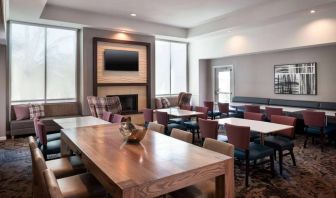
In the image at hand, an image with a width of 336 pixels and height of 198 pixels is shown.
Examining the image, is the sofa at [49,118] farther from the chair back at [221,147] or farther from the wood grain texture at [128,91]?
the chair back at [221,147]

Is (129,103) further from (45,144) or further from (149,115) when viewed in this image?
(45,144)

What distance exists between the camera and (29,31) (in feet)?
21.4

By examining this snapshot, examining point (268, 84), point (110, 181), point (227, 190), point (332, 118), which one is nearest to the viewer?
point (110, 181)

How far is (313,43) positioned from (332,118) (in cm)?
187

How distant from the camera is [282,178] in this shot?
3455mm

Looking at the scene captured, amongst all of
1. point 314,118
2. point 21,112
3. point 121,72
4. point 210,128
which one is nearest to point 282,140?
point 210,128

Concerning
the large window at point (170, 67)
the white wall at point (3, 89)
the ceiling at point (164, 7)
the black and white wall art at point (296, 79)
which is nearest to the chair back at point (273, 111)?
the black and white wall art at point (296, 79)

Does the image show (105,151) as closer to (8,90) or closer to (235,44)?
(8,90)

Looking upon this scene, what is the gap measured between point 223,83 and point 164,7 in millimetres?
4026

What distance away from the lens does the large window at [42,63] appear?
6.41m

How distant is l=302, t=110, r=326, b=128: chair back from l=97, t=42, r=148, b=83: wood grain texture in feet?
16.5

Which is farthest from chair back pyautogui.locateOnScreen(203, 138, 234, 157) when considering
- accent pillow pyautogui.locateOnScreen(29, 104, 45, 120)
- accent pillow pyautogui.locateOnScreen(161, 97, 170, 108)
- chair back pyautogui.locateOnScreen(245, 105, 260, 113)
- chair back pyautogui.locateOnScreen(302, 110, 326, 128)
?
accent pillow pyautogui.locateOnScreen(161, 97, 170, 108)

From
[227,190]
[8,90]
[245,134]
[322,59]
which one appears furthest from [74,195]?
[322,59]

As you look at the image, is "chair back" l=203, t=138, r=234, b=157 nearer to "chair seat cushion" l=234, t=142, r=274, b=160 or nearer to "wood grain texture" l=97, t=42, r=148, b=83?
"chair seat cushion" l=234, t=142, r=274, b=160
